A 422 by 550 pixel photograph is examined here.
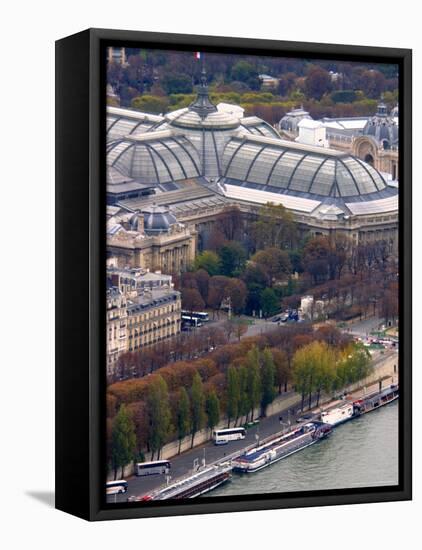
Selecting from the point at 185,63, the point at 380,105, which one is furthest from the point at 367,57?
the point at 185,63

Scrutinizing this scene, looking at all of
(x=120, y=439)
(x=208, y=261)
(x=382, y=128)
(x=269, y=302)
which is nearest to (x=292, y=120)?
(x=382, y=128)

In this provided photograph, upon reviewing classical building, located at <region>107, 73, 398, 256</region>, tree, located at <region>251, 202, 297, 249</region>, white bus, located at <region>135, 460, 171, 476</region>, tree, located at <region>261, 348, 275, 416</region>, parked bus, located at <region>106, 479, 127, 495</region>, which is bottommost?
parked bus, located at <region>106, 479, 127, 495</region>

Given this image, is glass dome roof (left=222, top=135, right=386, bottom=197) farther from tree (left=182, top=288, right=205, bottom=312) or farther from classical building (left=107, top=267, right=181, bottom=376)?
classical building (left=107, top=267, right=181, bottom=376)

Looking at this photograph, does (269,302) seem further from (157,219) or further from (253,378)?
(157,219)

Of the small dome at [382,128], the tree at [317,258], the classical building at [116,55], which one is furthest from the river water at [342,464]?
the classical building at [116,55]

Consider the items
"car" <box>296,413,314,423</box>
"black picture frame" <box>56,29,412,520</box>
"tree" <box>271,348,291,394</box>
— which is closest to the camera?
"black picture frame" <box>56,29,412,520</box>

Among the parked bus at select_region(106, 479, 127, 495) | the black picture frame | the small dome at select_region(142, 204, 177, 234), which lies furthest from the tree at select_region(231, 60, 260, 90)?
the parked bus at select_region(106, 479, 127, 495)

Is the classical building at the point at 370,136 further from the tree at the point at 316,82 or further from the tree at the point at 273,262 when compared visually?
the tree at the point at 273,262

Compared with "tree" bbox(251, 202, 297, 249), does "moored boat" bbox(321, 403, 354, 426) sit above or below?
below

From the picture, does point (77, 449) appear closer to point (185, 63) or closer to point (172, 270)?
point (172, 270)
